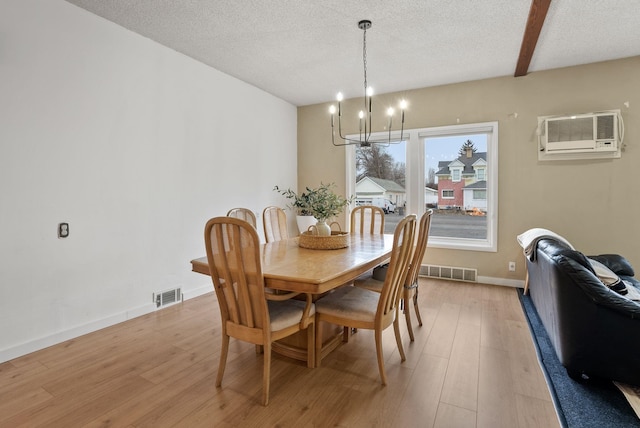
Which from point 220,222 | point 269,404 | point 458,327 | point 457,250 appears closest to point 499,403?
point 458,327

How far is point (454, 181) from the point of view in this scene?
182 inches

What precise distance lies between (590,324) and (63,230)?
12.2ft

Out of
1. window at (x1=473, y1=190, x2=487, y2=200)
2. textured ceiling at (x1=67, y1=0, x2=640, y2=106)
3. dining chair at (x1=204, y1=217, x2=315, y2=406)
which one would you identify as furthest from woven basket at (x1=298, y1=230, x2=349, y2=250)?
window at (x1=473, y1=190, x2=487, y2=200)

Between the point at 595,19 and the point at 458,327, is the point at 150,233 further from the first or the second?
Result: the point at 595,19

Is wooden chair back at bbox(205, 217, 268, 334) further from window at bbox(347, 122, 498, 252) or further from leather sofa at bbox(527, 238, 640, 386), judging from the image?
window at bbox(347, 122, 498, 252)

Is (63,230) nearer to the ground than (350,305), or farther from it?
farther from it

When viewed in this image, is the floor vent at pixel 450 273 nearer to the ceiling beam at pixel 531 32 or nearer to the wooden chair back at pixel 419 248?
the wooden chair back at pixel 419 248

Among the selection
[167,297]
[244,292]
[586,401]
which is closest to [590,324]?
[586,401]

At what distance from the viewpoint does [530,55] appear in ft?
11.4

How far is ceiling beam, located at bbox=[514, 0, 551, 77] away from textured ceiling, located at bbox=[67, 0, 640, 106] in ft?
0.17

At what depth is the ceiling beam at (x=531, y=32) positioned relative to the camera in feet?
8.51

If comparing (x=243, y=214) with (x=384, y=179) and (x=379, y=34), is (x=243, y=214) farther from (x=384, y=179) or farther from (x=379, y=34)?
(x=384, y=179)

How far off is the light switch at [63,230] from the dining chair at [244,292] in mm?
1601

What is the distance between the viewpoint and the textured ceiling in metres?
2.65
